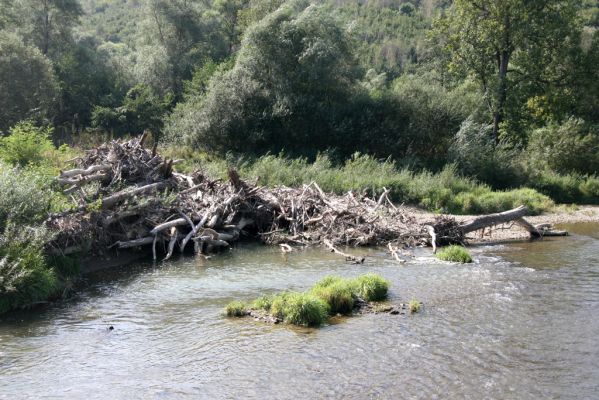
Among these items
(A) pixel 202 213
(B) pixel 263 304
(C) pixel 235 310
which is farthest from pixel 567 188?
(C) pixel 235 310

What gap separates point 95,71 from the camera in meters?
45.4

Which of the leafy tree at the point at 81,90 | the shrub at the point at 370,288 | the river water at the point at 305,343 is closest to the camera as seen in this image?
the river water at the point at 305,343

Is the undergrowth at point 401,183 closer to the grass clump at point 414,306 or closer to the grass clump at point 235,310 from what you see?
the grass clump at point 414,306

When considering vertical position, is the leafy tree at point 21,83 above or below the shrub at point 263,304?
above

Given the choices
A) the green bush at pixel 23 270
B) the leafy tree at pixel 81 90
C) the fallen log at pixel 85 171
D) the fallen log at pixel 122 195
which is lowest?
the green bush at pixel 23 270

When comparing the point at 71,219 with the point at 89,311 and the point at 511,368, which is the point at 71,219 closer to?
the point at 89,311

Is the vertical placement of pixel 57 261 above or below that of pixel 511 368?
above

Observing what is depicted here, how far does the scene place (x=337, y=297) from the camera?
1345 centimetres

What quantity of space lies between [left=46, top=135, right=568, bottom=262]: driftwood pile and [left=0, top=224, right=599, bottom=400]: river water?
219 cm

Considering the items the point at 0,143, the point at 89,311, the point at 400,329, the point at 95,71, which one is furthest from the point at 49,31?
the point at 400,329

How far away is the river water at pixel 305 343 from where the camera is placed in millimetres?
9805

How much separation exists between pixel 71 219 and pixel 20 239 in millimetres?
2381

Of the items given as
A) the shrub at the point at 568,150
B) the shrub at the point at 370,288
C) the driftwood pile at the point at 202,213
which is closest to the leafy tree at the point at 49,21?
the driftwood pile at the point at 202,213

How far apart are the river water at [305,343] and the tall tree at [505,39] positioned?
2425 centimetres
